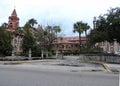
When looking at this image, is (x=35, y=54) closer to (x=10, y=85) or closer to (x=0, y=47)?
(x=0, y=47)

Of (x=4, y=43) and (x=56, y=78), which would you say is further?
(x=4, y=43)

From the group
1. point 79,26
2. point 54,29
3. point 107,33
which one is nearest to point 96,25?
point 107,33

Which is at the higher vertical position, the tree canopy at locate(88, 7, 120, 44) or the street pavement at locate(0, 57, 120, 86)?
the tree canopy at locate(88, 7, 120, 44)

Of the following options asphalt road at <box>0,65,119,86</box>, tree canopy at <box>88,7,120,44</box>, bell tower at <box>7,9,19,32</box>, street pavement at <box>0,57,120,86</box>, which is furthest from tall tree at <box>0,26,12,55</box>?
asphalt road at <box>0,65,119,86</box>

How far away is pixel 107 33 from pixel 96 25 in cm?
351

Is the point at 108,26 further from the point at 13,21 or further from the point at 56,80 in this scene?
the point at 13,21

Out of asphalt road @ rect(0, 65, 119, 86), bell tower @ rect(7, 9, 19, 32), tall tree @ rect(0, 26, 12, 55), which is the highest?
bell tower @ rect(7, 9, 19, 32)

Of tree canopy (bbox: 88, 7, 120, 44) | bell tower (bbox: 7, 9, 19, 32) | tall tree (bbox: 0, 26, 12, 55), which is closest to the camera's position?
tree canopy (bbox: 88, 7, 120, 44)

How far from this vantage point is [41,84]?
12672 millimetres

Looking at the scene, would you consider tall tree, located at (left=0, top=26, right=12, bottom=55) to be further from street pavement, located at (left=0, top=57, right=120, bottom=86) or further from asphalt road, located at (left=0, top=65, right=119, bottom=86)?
asphalt road, located at (left=0, top=65, right=119, bottom=86)

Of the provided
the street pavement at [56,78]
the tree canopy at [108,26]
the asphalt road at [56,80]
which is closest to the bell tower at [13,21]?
the tree canopy at [108,26]

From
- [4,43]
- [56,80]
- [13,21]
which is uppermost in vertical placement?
[13,21]

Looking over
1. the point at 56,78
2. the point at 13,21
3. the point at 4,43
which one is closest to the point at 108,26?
the point at 56,78

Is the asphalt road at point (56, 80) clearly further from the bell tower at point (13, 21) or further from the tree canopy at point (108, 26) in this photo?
the bell tower at point (13, 21)
